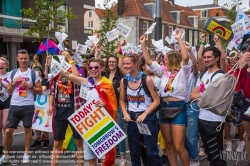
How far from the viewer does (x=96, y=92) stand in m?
5.14

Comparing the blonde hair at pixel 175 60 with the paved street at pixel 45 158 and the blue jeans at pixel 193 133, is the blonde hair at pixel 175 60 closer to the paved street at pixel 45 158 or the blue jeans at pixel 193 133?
the blue jeans at pixel 193 133

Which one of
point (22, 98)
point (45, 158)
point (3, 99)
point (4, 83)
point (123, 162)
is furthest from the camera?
point (3, 99)

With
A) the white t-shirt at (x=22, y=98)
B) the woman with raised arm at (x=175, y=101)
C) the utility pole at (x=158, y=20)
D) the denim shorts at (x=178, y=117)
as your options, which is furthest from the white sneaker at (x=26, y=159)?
the utility pole at (x=158, y=20)

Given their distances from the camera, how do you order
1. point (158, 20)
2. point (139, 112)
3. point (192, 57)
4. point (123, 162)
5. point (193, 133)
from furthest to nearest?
point (158, 20), point (123, 162), point (193, 133), point (192, 57), point (139, 112)

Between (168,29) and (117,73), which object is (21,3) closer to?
(117,73)

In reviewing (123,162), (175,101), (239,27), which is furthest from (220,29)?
(123,162)

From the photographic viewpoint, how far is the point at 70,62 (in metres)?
5.37

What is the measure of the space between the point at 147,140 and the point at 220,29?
2.15 metres

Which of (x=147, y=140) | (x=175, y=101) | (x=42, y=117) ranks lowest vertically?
(x=42, y=117)

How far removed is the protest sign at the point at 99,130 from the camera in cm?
507

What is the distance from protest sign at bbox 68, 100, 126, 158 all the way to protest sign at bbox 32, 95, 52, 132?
2.50 m

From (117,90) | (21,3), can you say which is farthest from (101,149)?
(21,3)

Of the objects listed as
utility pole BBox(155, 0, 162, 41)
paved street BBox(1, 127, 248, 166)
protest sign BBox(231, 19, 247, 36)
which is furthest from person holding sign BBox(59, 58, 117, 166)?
utility pole BBox(155, 0, 162, 41)

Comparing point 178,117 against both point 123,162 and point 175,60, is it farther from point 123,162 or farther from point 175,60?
point 123,162
